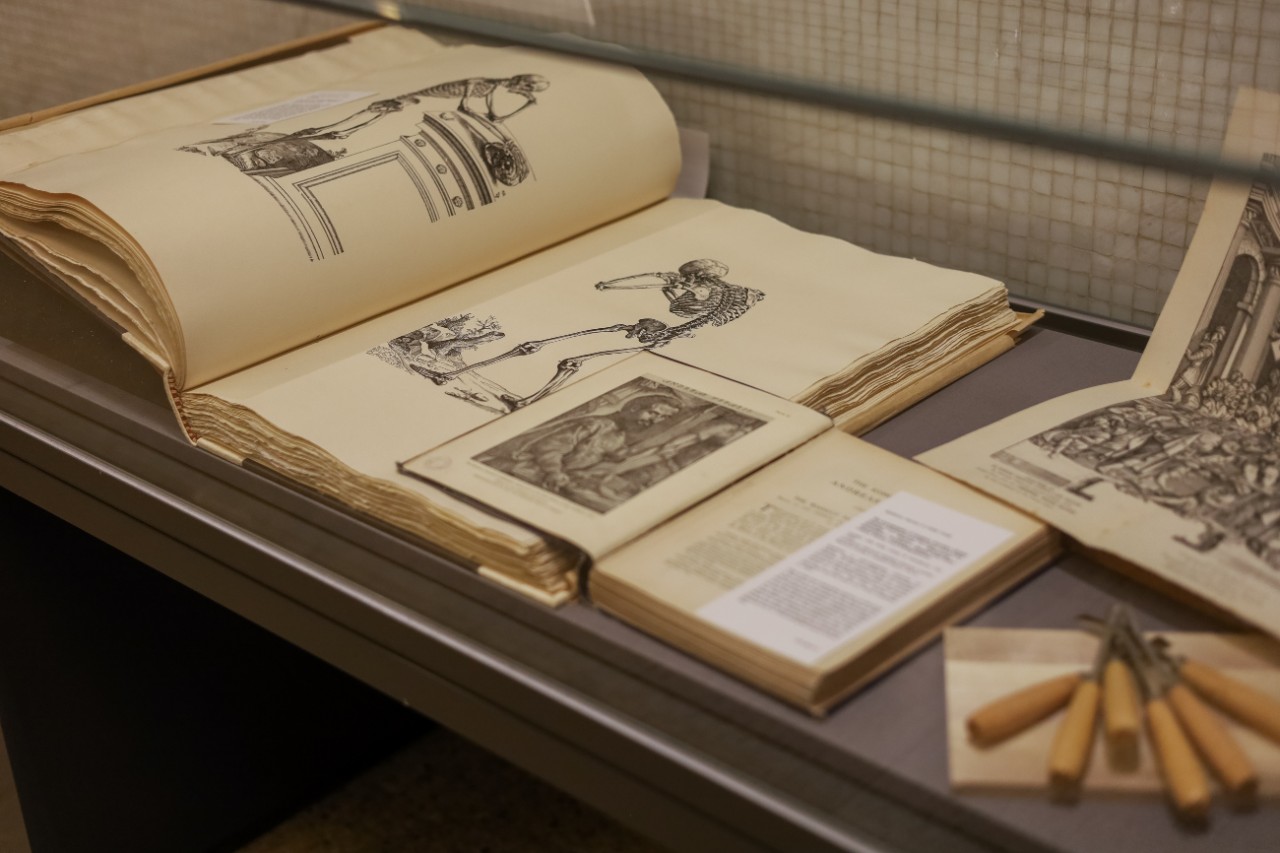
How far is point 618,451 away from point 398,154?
30 cm

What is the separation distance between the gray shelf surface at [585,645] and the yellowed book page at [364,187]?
0.09 m

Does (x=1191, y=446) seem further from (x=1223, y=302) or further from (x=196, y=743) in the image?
(x=196, y=743)

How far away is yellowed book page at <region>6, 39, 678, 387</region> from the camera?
2.40ft

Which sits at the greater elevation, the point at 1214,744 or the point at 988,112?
the point at 988,112

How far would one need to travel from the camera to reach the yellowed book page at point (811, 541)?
528 mm

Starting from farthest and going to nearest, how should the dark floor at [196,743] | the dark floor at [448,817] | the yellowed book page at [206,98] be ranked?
the dark floor at [448,817] → the dark floor at [196,743] → the yellowed book page at [206,98]

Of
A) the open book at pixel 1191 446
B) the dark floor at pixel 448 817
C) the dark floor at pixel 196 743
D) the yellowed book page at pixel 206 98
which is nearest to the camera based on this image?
the open book at pixel 1191 446

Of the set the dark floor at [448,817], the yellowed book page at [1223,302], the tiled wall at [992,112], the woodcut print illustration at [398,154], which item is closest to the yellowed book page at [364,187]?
the woodcut print illustration at [398,154]

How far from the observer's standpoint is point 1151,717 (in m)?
0.48

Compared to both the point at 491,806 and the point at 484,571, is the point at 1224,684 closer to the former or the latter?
the point at 484,571

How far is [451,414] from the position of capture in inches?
27.4

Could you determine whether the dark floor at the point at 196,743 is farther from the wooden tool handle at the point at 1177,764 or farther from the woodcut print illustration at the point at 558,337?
the wooden tool handle at the point at 1177,764

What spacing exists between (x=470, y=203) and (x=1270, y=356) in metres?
0.47

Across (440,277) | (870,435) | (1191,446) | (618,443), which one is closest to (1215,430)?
(1191,446)
